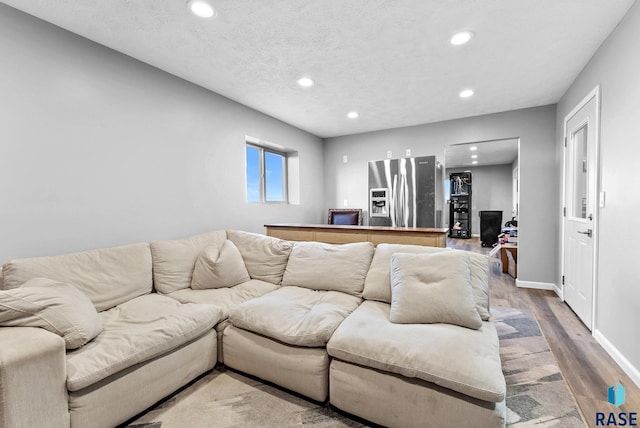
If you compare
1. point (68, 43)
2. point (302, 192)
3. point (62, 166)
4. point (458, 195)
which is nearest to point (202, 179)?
point (62, 166)

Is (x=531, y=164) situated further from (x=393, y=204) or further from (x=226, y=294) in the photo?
(x=226, y=294)

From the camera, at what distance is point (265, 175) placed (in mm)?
4559

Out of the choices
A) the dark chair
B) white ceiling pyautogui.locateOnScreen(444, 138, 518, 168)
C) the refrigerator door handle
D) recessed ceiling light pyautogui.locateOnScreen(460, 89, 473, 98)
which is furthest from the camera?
white ceiling pyautogui.locateOnScreen(444, 138, 518, 168)

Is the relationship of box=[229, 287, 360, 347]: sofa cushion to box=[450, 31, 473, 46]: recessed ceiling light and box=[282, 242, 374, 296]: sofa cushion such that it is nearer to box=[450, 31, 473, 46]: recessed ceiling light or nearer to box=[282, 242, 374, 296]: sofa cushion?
box=[282, 242, 374, 296]: sofa cushion

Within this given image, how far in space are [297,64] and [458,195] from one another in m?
8.58

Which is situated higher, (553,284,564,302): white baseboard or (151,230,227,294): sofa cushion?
(151,230,227,294): sofa cushion

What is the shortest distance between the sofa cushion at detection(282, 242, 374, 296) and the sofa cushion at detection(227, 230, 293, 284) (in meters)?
0.12

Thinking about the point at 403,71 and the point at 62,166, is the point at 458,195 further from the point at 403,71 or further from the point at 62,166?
the point at 62,166

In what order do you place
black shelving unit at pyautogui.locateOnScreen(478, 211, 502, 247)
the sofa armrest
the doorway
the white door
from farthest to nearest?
1. the doorway
2. black shelving unit at pyautogui.locateOnScreen(478, 211, 502, 247)
3. the white door
4. the sofa armrest

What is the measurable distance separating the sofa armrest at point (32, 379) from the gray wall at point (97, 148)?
113 centimetres

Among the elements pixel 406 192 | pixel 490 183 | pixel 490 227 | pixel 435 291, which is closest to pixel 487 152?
pixel 490 227

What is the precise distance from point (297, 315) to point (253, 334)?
0.34 m

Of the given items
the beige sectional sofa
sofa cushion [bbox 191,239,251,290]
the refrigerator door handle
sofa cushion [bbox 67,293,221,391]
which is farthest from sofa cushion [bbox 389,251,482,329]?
the refrigerator door handle

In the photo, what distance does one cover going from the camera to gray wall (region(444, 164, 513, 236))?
9492 mm
